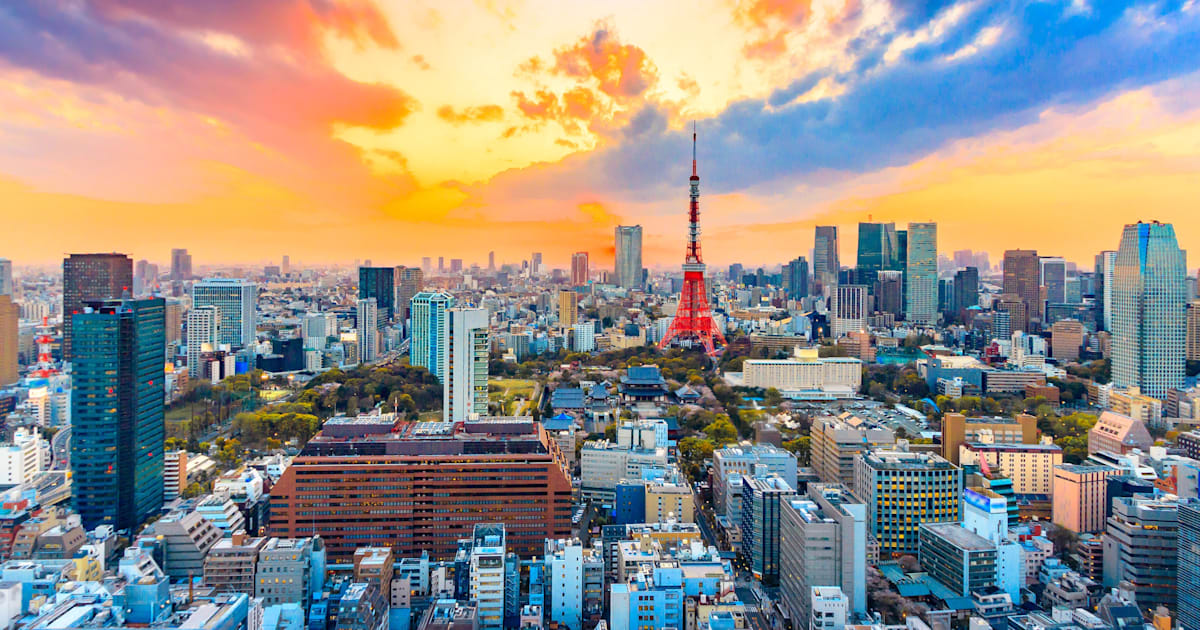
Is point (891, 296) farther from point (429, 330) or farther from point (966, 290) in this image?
point (429, 330)

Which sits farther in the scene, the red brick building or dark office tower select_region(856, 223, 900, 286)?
dark office tower select_region(856, 223, 900, 286)

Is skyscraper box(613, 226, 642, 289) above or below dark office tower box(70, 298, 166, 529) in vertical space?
above

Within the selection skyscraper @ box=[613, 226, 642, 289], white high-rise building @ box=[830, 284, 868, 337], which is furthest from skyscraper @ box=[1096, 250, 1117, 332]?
skyscraper @ box=[613, 226, 642, 289]

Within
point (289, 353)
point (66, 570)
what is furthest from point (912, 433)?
point (289, 353)

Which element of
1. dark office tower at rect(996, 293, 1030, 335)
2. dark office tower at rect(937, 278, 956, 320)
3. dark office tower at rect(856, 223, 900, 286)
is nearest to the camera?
dark office tower at rect(996, 293, 1030, 335)

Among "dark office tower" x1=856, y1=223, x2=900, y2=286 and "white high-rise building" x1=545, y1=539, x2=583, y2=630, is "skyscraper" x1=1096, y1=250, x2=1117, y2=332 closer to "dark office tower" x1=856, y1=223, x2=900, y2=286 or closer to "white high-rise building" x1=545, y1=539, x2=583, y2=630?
"dark office tower" x1=856, y1=223, x2=900, y2=286

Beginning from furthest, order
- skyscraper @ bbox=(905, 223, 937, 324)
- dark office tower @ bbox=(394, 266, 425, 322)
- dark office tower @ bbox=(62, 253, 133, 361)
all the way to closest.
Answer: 1. skyscraper @ bbox=(905, 223, 937, 324)
2. dark office tower @ bbox=(394, 266, 425, 322)
3. dark office tower @ bbox=(62, 253, 133, 361)

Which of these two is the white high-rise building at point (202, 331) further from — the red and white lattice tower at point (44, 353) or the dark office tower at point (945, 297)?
the dark office tower at point (945, 297)
